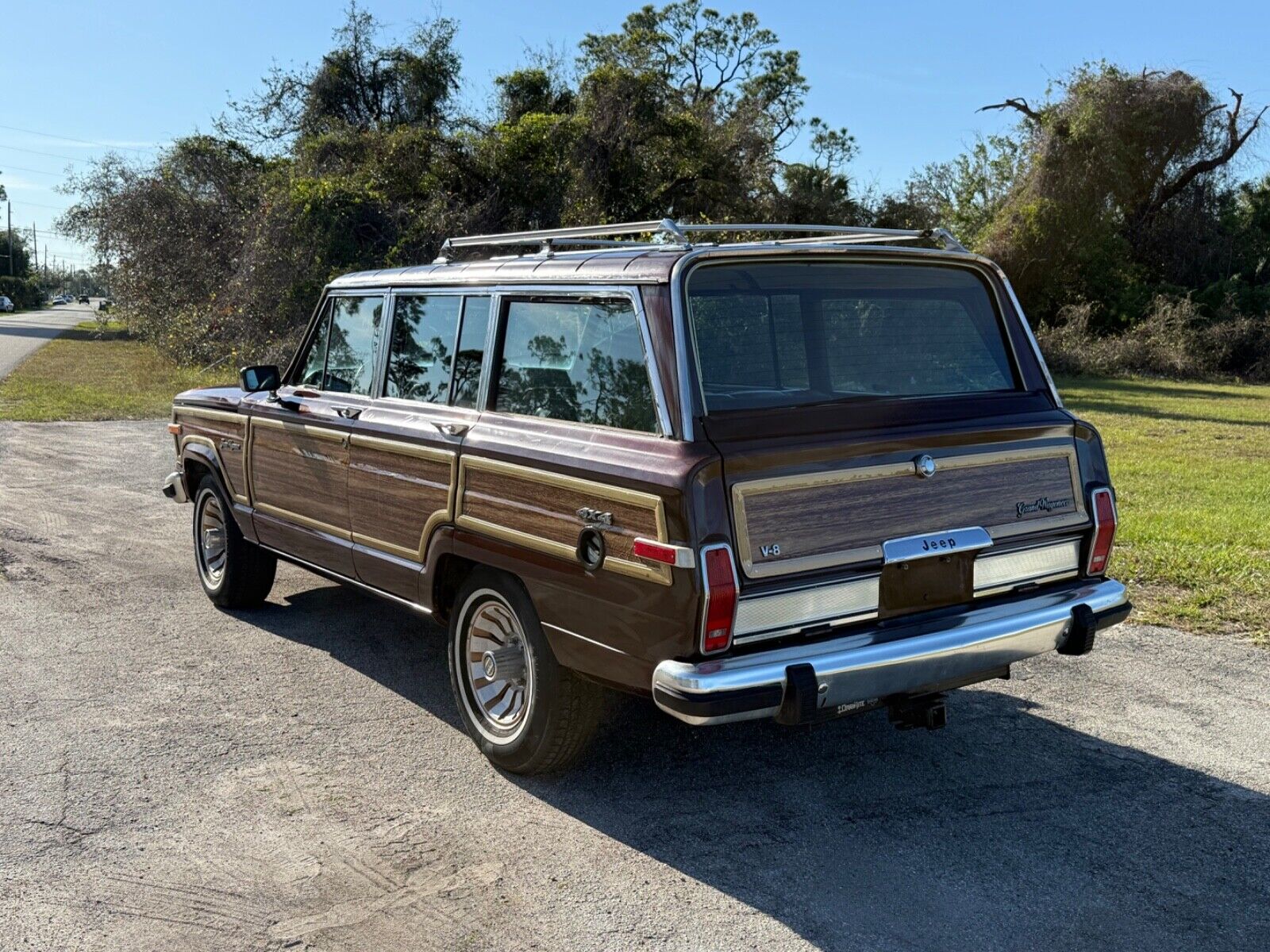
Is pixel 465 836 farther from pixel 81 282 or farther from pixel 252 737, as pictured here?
pixel 81 282

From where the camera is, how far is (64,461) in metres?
12.1

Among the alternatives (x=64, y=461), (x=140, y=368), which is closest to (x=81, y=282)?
(x=140, y=368)

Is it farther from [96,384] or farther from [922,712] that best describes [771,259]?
[96,384]

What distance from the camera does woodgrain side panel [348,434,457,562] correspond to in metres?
4.71

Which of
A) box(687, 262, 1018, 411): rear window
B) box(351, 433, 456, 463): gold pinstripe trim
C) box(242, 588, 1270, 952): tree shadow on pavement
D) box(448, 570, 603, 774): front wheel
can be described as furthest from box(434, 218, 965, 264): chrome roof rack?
box(242, 588, 1270, 952): tree shadow on pavement

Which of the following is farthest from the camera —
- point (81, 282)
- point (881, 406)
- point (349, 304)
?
point (81, 282)

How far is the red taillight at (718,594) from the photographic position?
3.57 metres

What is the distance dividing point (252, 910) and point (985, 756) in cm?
274

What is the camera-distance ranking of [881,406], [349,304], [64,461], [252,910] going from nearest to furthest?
[252,910] → [881,406] → [349,304] → [64,461]


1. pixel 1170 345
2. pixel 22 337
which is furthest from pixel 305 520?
pixel 22 337

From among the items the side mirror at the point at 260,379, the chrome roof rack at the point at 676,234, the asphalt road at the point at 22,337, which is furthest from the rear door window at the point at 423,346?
the asphalt road at the point at 22,337

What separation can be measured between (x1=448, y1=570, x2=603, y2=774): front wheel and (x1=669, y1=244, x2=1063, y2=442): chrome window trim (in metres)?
1.02

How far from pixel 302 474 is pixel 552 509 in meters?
2.11

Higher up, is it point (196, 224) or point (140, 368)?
point (196, 224)
